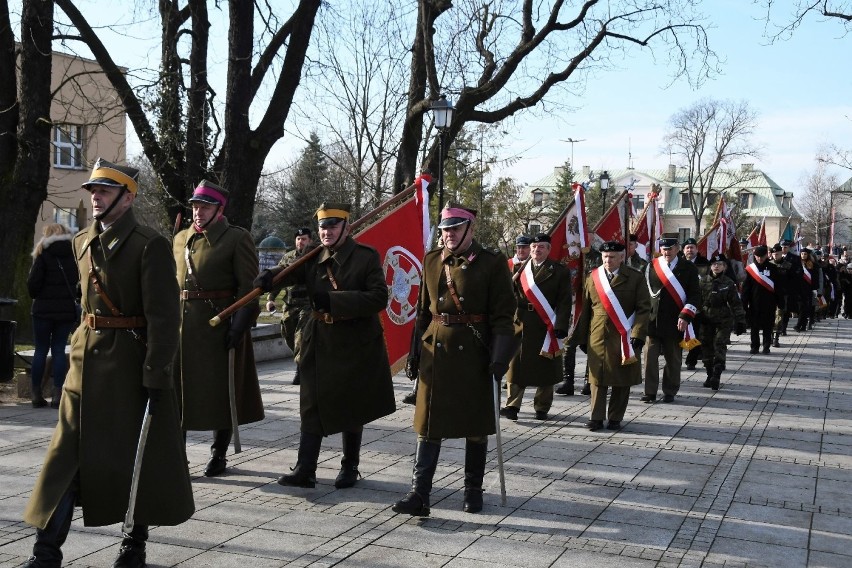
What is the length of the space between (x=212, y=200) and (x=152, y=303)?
2296 millimetres

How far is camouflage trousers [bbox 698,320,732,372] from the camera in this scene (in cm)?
1367

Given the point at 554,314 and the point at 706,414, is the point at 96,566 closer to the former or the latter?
the point at 554,314

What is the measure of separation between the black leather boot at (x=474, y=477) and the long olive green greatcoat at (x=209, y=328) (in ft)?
5.85

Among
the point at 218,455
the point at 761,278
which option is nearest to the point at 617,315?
the point at 218,455

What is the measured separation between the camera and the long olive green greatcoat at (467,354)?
6.60 metres

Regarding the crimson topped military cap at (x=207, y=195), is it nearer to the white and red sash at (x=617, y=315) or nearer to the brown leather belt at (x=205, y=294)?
the brown leather belt at (x=205, y=294)

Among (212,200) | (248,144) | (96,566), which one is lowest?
(96,566)

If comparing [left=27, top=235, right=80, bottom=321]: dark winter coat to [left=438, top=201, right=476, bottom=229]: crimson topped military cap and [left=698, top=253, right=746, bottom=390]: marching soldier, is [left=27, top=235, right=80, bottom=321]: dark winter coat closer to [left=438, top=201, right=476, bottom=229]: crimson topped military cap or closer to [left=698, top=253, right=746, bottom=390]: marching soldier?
[left=438, top=201, right=476, bottom=229]: crimson topped military cap

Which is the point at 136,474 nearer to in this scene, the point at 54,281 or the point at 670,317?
the point at 54,281

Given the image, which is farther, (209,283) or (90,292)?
(209,283)

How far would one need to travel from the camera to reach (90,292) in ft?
16.8

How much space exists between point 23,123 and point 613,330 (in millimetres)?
8078

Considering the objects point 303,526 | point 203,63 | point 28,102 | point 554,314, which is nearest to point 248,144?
point 203,63

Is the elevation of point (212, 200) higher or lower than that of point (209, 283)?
higher
